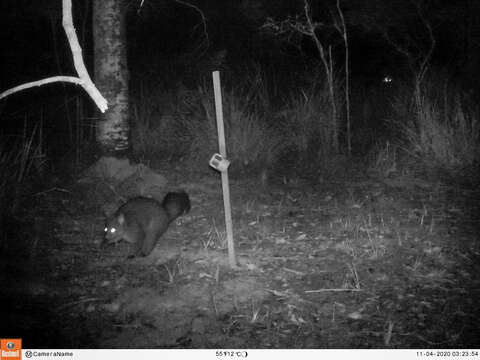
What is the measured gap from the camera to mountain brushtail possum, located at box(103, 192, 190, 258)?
4160 millimetres

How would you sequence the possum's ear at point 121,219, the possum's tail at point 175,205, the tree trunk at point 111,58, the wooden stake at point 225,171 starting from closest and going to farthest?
the wooden stake at point 225,171, the possum's ear at point 121,219, the possum's tail at point 175,205, the tree trunk at point 111,58

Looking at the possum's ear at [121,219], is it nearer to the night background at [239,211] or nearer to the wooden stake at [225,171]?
the night background at [239,211]

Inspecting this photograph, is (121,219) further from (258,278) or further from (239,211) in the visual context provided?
(239,211)

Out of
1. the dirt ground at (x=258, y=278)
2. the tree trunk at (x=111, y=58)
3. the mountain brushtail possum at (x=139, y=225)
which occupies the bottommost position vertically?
the dirt ground at (x=258, y=278)

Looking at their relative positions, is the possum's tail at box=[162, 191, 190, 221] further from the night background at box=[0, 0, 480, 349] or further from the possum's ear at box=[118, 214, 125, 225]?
the possum's ear at box=[118, 214, 125, 225]

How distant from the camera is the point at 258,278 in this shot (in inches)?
149

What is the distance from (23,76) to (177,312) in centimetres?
846

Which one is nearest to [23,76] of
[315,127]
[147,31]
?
[147,31]

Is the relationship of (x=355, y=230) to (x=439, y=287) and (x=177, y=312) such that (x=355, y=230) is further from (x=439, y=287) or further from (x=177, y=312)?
(x=177, y=312)

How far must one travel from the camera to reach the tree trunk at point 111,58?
594 cm

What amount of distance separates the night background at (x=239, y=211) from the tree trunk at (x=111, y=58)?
104mm

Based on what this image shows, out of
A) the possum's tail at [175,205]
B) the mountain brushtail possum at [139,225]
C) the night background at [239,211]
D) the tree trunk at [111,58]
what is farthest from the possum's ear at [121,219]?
the tree trunk at [111,58]

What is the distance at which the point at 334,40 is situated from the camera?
49.4ft

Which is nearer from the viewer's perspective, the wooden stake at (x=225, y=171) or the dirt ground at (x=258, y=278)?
the dirt ground at (x=258, y=278)
